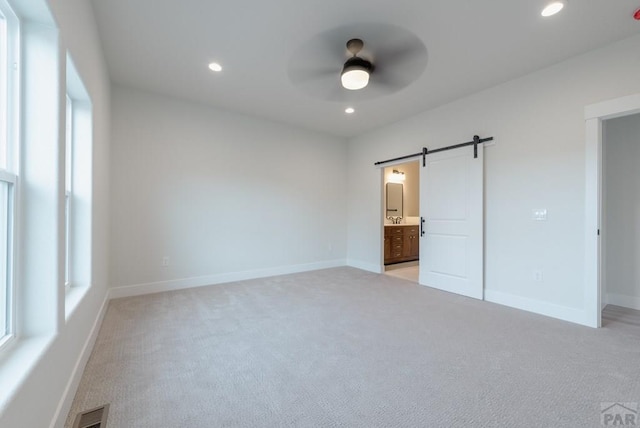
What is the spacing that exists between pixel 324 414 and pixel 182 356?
124 cm

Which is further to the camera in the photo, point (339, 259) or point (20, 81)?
point (339, 259)

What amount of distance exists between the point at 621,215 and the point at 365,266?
Answer: 11.9ft

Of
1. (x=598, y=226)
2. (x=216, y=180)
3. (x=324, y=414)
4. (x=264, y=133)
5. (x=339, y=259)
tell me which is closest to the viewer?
(x=324, y=414)

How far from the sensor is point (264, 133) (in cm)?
480

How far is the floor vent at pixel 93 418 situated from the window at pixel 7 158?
1.95ft

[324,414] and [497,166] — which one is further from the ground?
[497,166]

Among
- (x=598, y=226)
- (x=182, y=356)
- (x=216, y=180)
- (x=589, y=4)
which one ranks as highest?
(x=589, y=4)

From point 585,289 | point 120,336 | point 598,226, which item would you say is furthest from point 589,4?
point 120,336

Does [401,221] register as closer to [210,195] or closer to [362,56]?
[210,195]

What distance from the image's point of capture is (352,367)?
1.98m

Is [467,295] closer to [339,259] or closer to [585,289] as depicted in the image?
[585,289]

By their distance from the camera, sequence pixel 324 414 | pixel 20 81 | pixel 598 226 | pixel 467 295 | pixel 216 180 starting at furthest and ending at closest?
1. pixel 216 180
2. pixel 467 295
3. pixel 598 226
4. pixel 324 414
5. pixel 20 81

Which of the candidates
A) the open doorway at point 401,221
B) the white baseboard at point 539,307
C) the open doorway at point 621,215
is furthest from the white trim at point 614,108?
the open doorway at point 401,221

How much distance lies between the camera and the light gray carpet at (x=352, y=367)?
1.52 meters
